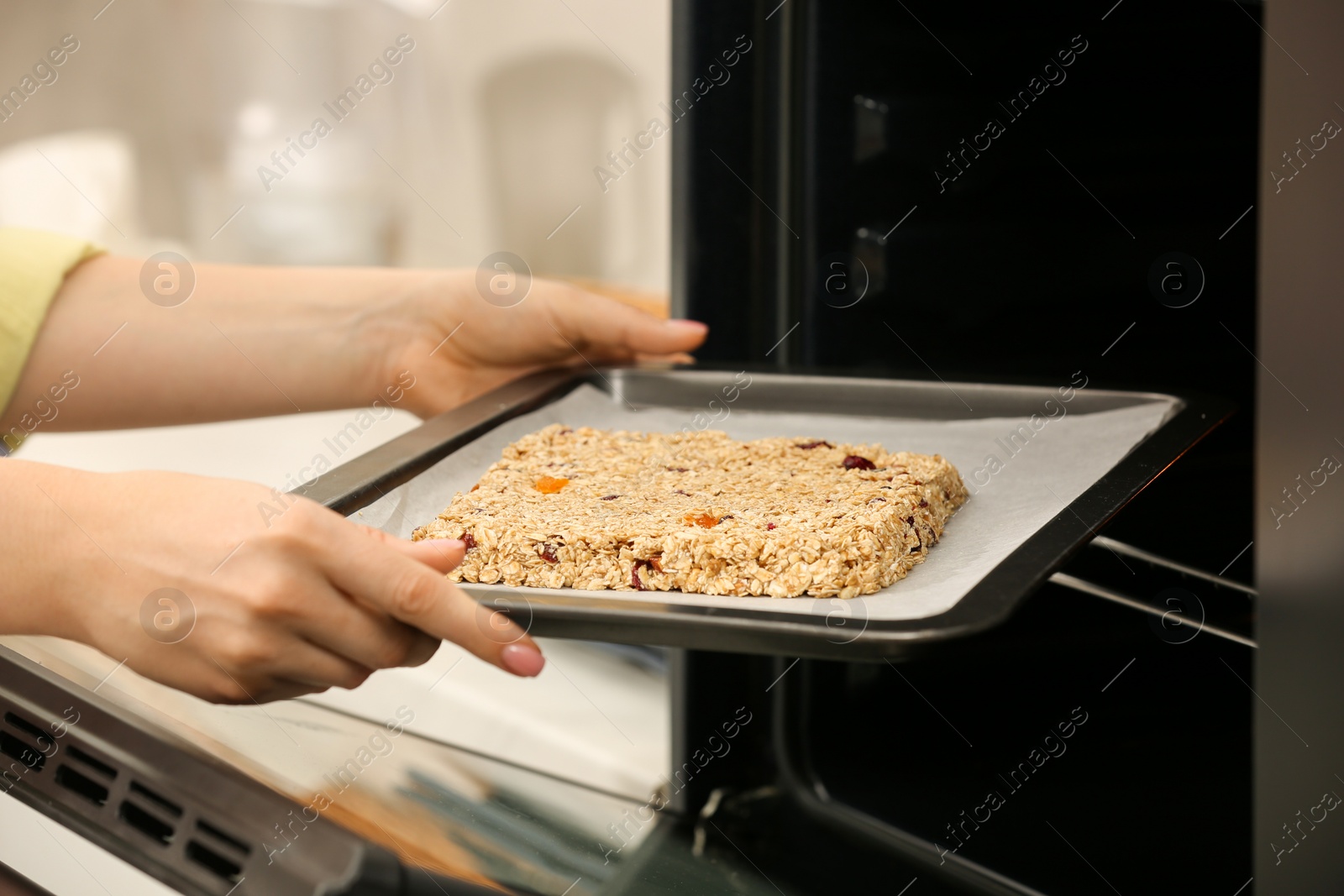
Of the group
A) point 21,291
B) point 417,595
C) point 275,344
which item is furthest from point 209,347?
point 417,595

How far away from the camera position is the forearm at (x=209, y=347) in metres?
1.01

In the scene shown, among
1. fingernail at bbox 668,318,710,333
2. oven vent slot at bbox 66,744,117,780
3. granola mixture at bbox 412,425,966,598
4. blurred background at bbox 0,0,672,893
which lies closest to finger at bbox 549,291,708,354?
fingernail at bbox 668,318,710,333

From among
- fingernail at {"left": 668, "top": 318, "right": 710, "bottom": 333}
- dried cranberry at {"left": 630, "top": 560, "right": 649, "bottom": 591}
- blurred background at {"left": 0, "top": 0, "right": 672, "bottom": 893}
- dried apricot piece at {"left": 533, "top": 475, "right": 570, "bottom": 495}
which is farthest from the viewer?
blurred background at {"left": 0, "top": 0, "right": 672, "bottom": 893}

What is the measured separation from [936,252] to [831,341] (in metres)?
0.12

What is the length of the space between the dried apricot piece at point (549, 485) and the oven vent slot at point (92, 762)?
0.93 feet

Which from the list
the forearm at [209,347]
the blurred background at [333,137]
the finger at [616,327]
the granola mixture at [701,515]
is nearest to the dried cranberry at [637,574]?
the granola mixture at [701,515]

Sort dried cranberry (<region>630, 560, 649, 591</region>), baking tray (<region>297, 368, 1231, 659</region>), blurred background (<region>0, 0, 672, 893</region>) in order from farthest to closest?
blurred background (<region>0, 0, 672, 893</region>), dried cranberry (<region>630, 560, 649, 591</region>), baking tray (<region>297, 368, 1231, 659</region>)

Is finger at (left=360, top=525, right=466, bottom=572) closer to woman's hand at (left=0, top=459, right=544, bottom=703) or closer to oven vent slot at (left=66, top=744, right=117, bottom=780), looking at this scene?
woman's hand at (left=0, top=459, right=544, bottom=703)

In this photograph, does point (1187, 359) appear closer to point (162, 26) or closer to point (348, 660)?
point (348, 660)

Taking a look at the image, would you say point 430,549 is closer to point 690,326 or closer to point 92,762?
point 92,762

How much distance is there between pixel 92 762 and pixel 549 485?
297 millimetres

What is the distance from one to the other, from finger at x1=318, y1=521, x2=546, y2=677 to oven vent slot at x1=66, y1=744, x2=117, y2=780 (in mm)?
170

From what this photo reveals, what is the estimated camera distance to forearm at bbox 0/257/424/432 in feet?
3.31

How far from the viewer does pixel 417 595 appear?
0.50 metres
